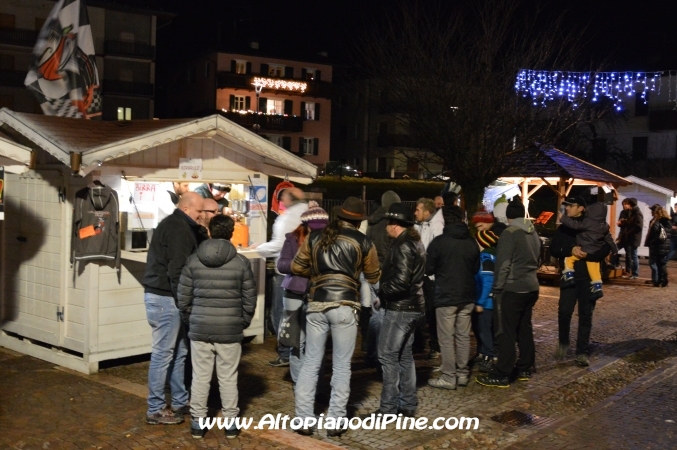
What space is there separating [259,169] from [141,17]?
47517mm

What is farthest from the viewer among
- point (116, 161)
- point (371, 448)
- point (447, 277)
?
point (116, 161)

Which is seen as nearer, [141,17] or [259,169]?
[259,169]

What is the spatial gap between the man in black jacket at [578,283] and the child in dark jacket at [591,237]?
50 mm

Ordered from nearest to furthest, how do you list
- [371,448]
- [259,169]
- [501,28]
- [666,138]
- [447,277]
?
[371,448], [447,277], [259,169], [501,28], [666,138]

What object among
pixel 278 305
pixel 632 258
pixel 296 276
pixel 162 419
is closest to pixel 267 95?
pixel 632 258

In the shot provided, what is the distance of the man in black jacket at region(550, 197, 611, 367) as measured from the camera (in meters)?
8.62

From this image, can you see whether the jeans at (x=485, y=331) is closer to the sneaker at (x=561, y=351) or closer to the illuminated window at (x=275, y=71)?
the sneaker at (x=561, y=351)

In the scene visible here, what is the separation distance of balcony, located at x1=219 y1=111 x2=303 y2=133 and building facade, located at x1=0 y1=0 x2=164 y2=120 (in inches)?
256

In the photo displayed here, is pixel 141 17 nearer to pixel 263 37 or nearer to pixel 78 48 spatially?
pixel 263 37

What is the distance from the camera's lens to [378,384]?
25.3ft

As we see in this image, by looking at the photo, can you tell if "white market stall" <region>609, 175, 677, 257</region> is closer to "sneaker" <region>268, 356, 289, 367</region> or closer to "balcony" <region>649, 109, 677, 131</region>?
"sneaker" <region>268, 356, 289, 367</region>

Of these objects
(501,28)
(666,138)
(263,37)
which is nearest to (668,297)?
(501,28)

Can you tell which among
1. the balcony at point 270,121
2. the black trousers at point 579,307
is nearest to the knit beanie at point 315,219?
the black trousers at point 579,307

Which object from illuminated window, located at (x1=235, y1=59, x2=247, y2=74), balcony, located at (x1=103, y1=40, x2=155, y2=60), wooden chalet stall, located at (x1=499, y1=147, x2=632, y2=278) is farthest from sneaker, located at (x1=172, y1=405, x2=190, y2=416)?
illuminated window, located at (x1=235, y1=59, x2=247, y2=74)
